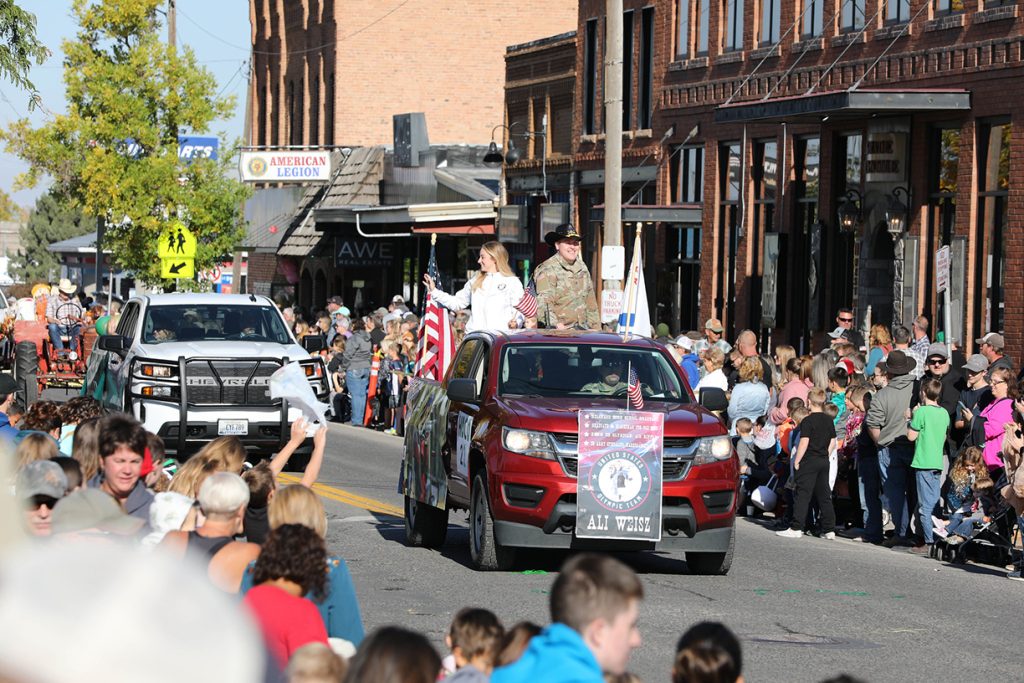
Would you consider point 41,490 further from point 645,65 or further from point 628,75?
point 628,75

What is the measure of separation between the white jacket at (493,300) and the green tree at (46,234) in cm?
8313

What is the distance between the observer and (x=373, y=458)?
23703mm

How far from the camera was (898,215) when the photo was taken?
27.0 m

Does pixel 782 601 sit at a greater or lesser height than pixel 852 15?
lesser

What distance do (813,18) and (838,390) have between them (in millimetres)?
A: 13230

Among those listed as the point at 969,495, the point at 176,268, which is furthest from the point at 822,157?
the point at 176,268

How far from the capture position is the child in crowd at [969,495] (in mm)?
15250

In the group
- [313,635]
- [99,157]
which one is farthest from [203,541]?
[99,157]

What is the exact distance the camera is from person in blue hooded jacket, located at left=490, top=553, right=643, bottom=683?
4.60 meters

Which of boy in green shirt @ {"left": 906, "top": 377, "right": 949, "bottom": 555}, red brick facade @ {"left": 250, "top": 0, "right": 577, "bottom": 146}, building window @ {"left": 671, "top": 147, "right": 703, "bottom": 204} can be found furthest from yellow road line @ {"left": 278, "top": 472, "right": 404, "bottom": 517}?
red brick facade @ {"left": 250, "top": 0, "right": 577, "bottom": 146}

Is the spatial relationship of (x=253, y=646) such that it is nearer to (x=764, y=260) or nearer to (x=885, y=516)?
(x=885, y=516)

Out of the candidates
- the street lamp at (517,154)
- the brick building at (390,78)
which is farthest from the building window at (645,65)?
the brick building at (390,78)

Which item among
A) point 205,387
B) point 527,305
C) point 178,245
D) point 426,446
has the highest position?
point 178,245

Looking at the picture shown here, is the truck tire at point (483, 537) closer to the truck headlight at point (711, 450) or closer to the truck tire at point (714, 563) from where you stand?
the truck tire at point (714, 563)
